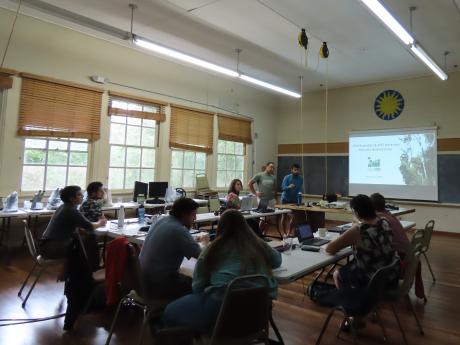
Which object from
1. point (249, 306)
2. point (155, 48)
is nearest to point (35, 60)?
point (155, 48)

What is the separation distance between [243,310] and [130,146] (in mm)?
5634

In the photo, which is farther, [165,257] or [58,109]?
[58,109]

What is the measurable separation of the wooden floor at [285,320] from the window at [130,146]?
9.48 feet

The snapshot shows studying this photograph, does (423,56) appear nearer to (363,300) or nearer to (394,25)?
(394,25)

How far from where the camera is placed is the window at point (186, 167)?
24.7ft

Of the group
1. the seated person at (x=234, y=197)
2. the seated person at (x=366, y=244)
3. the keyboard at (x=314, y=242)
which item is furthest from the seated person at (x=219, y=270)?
the seated person at (x=234, y=197)

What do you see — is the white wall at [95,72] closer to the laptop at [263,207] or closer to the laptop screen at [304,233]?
the laptop at [263,207]

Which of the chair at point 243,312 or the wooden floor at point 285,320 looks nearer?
the chair at point 243,312

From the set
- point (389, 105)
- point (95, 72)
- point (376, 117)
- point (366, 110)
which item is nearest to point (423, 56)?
point (389, 105)

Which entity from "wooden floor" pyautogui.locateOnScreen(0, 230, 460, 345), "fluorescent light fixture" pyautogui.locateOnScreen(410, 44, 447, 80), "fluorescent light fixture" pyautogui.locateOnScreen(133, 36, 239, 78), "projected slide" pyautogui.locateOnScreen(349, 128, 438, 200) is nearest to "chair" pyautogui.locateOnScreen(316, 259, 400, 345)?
"wooden floor" pyautogui.locateOnScreen(0, 230, 460, 345)

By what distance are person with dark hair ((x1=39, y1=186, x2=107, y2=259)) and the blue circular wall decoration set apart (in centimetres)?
746

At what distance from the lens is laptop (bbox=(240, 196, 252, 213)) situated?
5399mm

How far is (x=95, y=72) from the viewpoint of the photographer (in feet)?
20.2

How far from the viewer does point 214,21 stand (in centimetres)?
517
